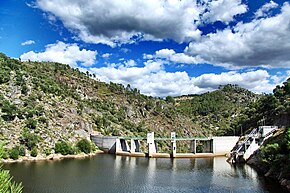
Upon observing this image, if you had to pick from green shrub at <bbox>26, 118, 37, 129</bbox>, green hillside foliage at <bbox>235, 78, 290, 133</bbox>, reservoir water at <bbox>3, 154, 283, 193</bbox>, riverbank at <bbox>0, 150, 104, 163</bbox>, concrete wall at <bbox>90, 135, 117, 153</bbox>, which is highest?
green hillside foliage at <bbox>235, 78, 290, 133</bbox>

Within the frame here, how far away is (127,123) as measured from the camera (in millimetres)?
126125

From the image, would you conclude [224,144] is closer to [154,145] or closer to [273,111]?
[273,111]

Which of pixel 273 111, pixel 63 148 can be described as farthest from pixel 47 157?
pixel 273 111

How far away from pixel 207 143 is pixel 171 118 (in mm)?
56723

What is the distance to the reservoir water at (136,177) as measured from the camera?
46094mm

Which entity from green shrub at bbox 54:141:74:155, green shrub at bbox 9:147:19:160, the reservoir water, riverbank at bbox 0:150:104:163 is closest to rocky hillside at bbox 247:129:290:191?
the reservoir water

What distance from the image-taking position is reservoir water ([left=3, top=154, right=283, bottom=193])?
46.1m

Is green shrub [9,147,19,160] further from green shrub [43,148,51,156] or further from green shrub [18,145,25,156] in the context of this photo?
green shrub [43,148,51,156]

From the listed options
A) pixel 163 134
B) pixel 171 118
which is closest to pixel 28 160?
pixel 163 134

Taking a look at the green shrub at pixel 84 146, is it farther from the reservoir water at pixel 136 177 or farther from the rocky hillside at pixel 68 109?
the reservoir water at pixel 136 177

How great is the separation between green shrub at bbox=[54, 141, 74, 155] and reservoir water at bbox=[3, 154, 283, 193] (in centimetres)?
687

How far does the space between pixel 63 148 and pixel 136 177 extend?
1331 inches

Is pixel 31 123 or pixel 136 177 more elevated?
pixel 31 123

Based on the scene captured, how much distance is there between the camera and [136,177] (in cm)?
5625
